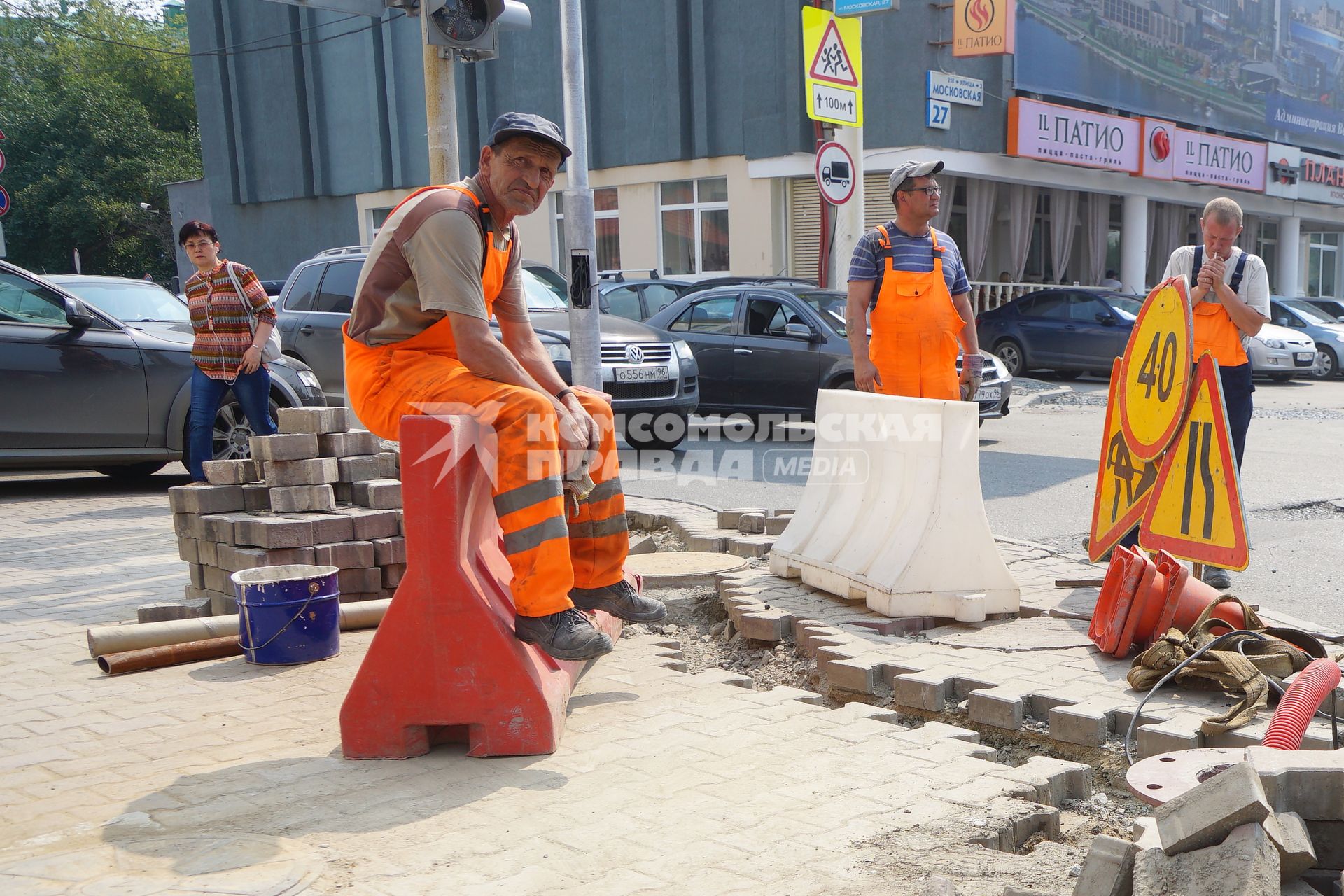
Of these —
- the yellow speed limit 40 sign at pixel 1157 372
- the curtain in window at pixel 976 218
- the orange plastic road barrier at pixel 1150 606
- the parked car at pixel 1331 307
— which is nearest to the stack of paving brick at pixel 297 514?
the orange plastic road barrier at pixel 1150 606

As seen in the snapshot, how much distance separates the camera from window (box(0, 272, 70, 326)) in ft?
30.3

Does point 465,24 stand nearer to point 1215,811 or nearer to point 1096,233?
point 1215,811

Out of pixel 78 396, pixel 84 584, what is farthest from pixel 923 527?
pixel 78 396

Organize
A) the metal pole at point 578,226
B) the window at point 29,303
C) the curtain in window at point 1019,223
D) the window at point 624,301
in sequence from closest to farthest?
the metal pole at point 578,226
the window at point 29,303
the window at point 624,301
the curtain in window at point 1019,223

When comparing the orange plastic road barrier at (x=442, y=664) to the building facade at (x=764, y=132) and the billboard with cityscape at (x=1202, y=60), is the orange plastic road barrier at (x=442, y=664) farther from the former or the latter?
the billboard with cityscape at (x=1202, y=60)

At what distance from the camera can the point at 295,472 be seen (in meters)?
5.49

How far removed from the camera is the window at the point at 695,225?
2367 cm

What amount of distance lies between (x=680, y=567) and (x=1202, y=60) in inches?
1120

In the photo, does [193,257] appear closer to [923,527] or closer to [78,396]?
[78,396]

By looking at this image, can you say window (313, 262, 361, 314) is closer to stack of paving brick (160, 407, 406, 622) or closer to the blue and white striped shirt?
stack of paving brick (160, 407, 406, 622)

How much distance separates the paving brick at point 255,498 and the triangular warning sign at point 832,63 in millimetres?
10828

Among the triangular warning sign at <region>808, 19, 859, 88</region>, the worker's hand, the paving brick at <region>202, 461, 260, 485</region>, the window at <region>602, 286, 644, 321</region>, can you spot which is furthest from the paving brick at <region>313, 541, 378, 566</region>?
the triangular warning sign at <region>808, 19, 859, 88</region>

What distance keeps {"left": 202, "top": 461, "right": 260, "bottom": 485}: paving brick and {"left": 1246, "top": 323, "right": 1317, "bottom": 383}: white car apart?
57.5 feet

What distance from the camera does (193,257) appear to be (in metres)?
7.71
